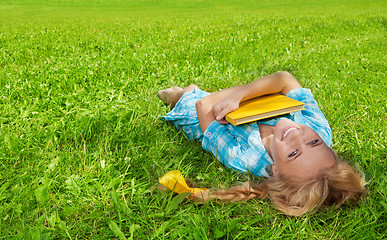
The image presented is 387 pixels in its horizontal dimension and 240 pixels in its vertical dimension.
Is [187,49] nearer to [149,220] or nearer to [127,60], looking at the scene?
[127,60]

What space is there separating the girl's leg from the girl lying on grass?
0.25 metres

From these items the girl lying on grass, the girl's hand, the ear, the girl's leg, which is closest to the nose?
the girl lying on grass

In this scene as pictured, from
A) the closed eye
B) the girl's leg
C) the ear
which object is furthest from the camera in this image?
the girl's leg

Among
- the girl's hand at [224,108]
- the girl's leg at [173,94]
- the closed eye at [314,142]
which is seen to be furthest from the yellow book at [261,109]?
the girl's leg at [173,94]

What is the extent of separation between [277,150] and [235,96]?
2.59ft

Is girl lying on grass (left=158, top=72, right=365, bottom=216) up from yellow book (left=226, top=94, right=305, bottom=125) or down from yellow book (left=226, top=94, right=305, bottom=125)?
down

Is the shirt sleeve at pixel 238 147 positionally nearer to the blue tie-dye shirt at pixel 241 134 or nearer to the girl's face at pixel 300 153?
the blue tie-dye shirt at pixel 241 134

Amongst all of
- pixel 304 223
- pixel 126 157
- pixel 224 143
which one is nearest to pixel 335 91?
pixel 224 143

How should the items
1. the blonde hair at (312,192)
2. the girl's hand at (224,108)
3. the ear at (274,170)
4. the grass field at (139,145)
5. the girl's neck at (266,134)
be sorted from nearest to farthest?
the grass field at (139,145), the blonde hair at (312,192), the ear at (274,170), the girl's neck at (266,134), the girl's hand at (224,108)

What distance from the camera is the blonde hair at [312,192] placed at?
2482mm

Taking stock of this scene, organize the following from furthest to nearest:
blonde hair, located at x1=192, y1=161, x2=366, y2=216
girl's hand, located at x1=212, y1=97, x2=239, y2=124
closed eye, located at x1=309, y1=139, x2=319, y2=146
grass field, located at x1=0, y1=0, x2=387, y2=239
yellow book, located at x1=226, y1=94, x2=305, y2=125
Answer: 1. girl's hand, located at x1=212, y1=97, x2=239, y2=124
2. yellow book, located at x1=226, y1=94, x2=305, y2=125
3. closed eye, located at x1=309, y1=139, x2=319, y2=146
4. blonde hair, located at x1=192, y1=161, x2=366, y2=216
5. grass field, located at x1=0, y1=0, x2=387, y2=239

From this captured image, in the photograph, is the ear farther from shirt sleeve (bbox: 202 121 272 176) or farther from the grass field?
the grass field

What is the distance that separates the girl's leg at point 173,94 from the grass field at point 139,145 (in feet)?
0.46

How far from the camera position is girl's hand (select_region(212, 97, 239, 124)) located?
324cm
